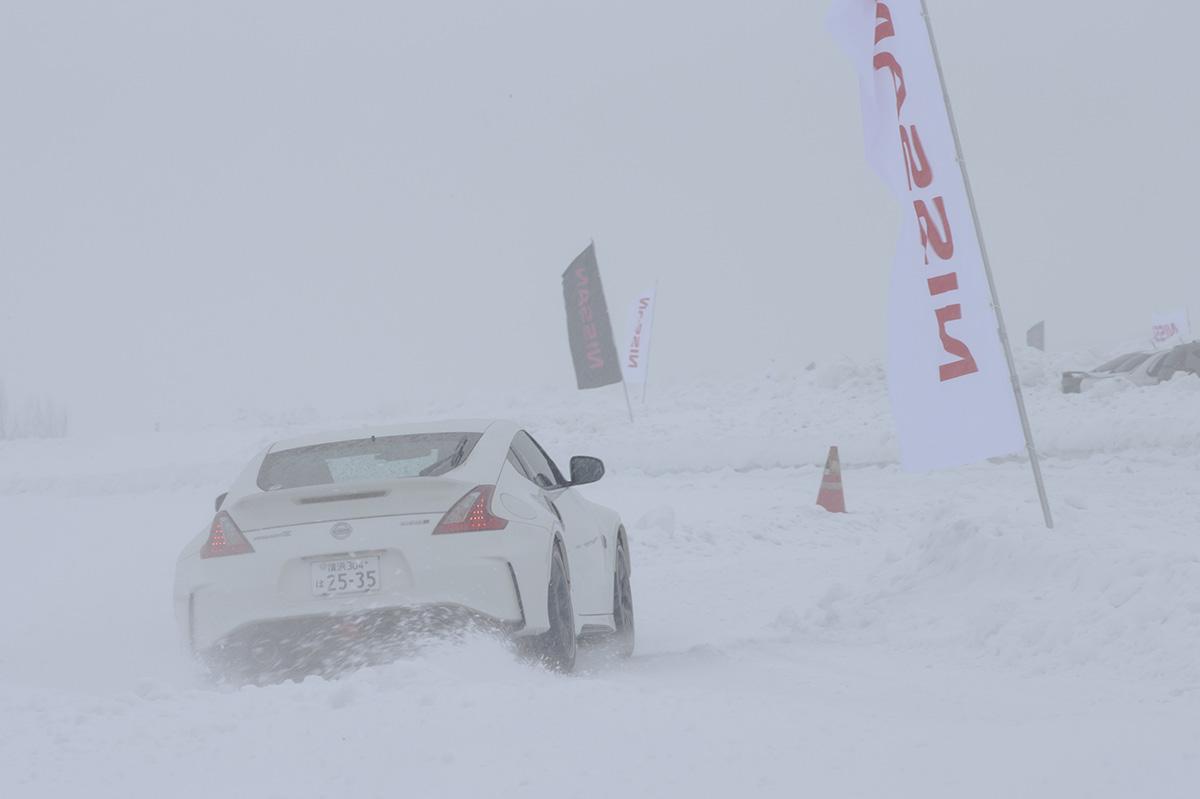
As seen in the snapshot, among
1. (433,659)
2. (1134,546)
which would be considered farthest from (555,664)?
(1134,546)

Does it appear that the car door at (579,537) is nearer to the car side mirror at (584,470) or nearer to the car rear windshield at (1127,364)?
the car side mirror at (584,470)

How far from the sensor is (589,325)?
28.1 m

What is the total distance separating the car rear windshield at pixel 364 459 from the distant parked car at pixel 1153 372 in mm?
22134

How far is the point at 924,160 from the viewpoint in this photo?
30.6ft

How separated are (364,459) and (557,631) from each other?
4.33ft

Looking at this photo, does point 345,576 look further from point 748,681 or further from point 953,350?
point 953,350

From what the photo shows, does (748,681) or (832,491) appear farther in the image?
(832,491)

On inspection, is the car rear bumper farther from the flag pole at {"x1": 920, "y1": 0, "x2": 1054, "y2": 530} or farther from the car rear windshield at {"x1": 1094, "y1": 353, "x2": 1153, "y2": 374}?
the car rear windshield at {"x1": 1094, "y1": 353, "x2": 1153, "y2": 374}

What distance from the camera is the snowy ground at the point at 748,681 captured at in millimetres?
4012

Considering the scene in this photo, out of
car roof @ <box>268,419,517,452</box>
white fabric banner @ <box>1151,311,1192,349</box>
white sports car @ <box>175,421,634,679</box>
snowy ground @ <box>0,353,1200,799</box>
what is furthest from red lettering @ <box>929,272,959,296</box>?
white fabric banner @ <box>1151,311,1192,349</box>

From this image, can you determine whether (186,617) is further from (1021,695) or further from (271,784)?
(1021,695)

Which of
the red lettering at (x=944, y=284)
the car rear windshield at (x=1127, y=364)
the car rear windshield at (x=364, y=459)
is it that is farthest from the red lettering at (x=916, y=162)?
the car rear windshield at (x=1127, y=364)

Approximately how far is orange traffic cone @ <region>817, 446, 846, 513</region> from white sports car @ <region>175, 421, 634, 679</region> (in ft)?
29.8

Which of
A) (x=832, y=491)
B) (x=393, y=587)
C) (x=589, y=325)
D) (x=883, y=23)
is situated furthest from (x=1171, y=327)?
(x=393, y=587)
